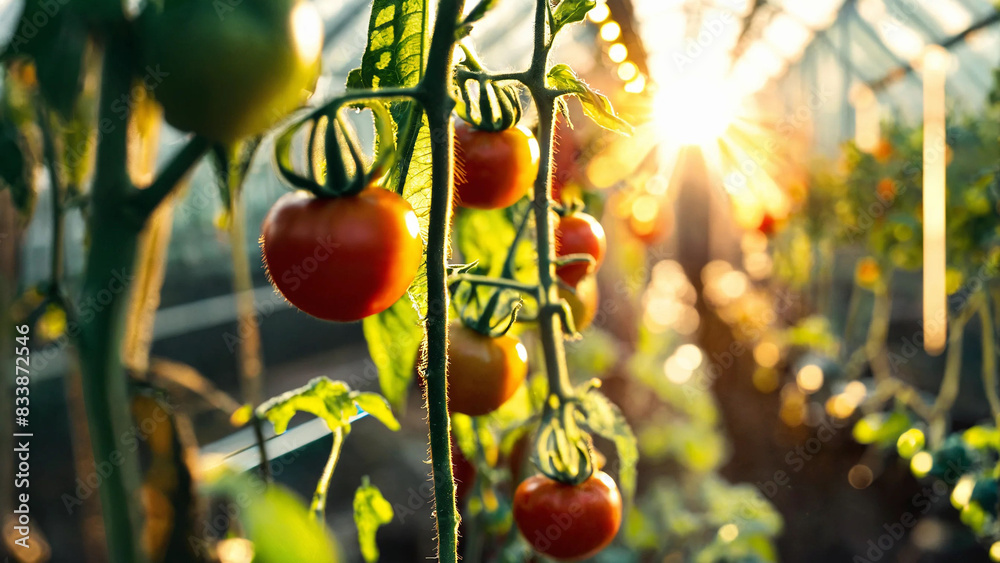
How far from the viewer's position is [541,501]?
571mm

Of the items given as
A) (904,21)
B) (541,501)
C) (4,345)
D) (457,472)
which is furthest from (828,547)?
(904,21)

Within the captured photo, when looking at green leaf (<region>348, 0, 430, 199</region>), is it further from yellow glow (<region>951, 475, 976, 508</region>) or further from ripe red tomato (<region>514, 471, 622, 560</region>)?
yellow glow (<region>951, 475, 976, 508</region>)

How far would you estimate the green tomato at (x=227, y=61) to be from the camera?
0.48ft

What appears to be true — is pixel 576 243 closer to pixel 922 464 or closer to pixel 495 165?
pixel 495 165

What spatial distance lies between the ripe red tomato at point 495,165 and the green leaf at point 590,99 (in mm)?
46

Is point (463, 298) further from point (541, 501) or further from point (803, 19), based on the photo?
point (803, 19)

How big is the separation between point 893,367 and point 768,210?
5.15ft

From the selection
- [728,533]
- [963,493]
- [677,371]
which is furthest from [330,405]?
[677,371]

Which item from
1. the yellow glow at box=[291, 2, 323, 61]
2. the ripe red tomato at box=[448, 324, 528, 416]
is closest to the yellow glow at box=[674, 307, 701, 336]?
the ripe red tomato at box=[448, 324, 528, 416]

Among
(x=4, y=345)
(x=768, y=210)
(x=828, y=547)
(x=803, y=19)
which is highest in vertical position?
(x=803, y=19)

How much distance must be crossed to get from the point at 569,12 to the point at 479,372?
0.26 m

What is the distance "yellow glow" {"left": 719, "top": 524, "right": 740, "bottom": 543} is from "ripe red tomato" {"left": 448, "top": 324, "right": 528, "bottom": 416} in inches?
45.6

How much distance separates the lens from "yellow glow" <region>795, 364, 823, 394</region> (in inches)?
121

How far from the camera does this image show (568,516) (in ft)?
1.83
